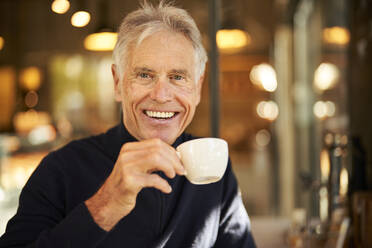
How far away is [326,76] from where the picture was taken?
130 inches

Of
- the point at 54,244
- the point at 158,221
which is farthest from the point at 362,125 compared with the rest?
the point at 54,244

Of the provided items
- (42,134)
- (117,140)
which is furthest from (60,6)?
(42,134)

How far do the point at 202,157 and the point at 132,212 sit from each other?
0.37 metres

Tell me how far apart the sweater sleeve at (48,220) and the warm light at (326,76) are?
6.73ft

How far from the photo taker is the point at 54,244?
0.94 m

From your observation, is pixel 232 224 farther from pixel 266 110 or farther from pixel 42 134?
pixel 266 110

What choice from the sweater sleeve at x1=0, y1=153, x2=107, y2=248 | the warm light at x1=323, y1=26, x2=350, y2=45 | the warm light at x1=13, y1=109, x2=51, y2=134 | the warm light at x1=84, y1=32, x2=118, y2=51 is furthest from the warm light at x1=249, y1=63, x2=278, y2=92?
the sweater sleeve at x1=0, y1=153, x2=107, y2=248

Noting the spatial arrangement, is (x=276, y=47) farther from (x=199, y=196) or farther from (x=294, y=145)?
(x=199, y=196)

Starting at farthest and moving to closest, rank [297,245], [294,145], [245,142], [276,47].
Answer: [245,142]
[276,47]
[294,145]
[297,245]

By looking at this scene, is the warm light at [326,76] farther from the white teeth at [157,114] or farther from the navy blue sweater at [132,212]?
the white teeth at [157,114]

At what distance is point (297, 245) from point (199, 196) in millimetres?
822

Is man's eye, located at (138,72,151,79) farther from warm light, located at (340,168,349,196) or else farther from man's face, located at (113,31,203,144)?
warm light, located at (340,168,349,196)

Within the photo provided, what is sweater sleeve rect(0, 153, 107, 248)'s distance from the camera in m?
0.91

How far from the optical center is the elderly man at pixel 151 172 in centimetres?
113
